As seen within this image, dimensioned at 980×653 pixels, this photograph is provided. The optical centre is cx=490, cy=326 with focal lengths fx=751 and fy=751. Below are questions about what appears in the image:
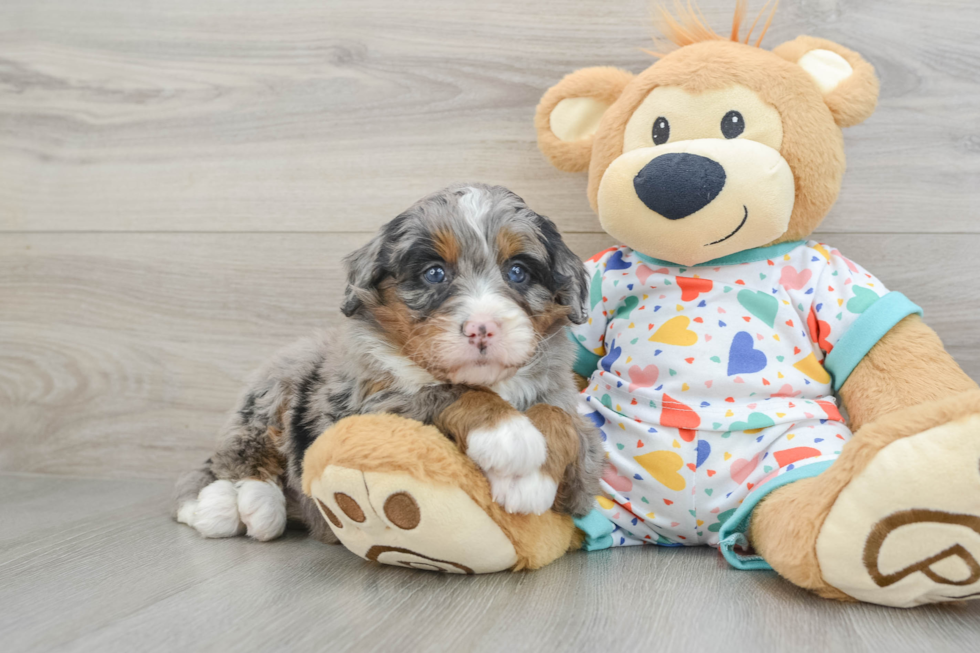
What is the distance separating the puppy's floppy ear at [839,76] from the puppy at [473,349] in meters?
0.72

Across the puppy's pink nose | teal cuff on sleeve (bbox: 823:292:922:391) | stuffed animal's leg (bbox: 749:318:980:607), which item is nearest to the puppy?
the puppy's pink nose

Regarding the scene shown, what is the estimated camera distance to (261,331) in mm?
2463

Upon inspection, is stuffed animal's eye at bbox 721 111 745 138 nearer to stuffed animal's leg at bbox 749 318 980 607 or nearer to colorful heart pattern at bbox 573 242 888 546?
colorful heart pattern at bbox 573 242 888 546

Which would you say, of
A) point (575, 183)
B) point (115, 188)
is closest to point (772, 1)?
point (575, 183)

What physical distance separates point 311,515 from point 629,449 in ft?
2.52

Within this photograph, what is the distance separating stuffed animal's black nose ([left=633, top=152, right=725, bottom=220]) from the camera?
159 cm

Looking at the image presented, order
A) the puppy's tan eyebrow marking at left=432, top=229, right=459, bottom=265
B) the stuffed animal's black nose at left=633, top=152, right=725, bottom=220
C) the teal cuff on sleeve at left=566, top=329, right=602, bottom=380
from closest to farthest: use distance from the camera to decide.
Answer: the puppy's tan eyebrow marking at left=432, top=229, right=459, bottom=265, the stuffed animal's black nose at left=633, top=152, right=725, bottom=220, the teal cuff on sleeve at left=566, top=329, right=602, bottom=380

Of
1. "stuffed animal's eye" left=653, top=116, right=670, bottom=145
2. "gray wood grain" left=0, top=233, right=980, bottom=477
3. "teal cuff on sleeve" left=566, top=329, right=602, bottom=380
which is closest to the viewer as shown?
"stuffed animal's eye" left=653, top=116, right=670, bottom=145

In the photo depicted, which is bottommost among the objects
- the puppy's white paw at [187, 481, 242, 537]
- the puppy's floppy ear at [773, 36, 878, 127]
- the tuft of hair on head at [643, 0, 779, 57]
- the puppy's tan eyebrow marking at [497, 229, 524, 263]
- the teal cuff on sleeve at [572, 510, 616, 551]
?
the puppy's white paw at [187, 481, 242, 537]

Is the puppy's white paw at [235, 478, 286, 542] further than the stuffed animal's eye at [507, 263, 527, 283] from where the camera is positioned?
Yes

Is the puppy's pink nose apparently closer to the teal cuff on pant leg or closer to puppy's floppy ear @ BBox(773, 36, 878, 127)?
the teal cuff on pant leg

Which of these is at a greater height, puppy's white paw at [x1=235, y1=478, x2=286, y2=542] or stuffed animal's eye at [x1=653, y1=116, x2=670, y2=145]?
stuffed animal's eye at [x1=653, y1=116, x2=670, y2=145]

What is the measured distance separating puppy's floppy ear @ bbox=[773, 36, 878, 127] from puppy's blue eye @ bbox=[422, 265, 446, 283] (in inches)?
39.0

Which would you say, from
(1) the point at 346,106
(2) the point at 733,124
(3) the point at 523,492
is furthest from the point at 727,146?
(1) the point at 346,106
